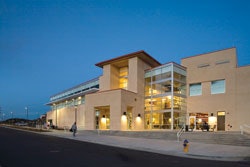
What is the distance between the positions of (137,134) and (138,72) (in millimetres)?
11970

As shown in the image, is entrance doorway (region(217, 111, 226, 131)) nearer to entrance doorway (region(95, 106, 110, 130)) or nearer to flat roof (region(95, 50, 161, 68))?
flat roof (region(95, 50, 161, 68))

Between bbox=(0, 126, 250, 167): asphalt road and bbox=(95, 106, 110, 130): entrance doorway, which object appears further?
bbox=(95, 106, 110, 130): entrance doorway

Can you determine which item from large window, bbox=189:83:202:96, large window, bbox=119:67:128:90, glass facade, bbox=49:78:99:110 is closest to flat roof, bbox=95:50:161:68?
large window, bbox=119:67:128:90

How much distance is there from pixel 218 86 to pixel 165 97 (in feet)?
24.2

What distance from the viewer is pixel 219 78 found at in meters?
33.1

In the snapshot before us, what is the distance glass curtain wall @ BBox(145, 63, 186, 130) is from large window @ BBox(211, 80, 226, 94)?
13.8 feet

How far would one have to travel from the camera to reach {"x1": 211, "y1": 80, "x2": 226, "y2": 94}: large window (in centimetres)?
3288

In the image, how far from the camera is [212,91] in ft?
110

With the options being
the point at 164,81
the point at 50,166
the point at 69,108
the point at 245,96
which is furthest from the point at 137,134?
the point at 69,108

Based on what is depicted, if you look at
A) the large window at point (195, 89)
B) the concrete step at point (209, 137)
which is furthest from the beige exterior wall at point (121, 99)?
the large window at point (195, 89)

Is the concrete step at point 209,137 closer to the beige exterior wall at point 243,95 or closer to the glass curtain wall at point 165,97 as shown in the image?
the beige exterior wall at point 243,95

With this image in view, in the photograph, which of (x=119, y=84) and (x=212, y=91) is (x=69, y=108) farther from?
(x=212, y=91)

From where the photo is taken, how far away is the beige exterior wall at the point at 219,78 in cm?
3106

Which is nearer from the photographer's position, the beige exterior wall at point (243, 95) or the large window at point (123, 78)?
the beige exterior wall at point (243, 95)
